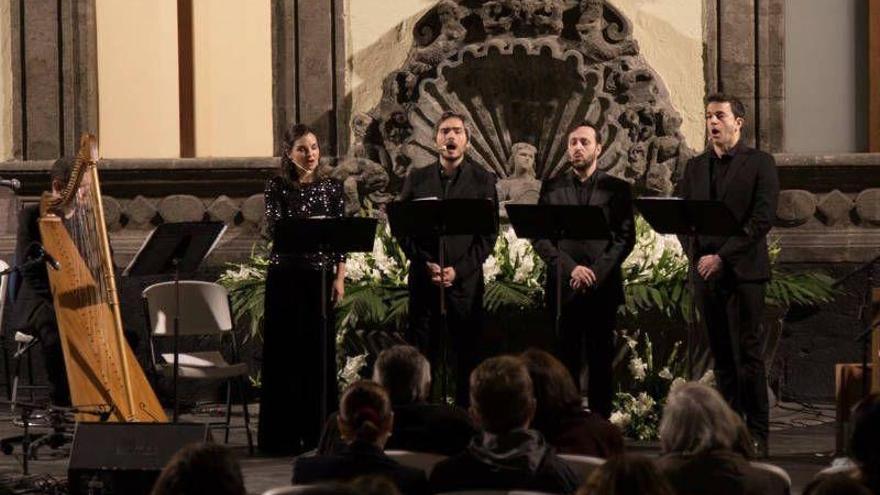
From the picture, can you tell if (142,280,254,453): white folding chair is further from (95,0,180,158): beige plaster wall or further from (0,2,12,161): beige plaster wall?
(0,2,12,161): beige plaster wall

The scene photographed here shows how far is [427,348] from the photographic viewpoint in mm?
8891

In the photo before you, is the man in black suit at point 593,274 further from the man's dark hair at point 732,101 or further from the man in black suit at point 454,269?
the man's dark hair at point 732,101

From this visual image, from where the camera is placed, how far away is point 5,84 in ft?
38.6

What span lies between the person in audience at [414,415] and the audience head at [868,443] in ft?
5.55

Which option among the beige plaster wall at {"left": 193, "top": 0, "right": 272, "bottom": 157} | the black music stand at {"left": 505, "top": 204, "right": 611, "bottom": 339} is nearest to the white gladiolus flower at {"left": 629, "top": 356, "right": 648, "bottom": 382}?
the black music stand at {"left": 505, "top": 204, "right": 611, "bottom": 339}

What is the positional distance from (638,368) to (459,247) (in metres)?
1.40

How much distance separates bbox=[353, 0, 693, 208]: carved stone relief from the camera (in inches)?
434

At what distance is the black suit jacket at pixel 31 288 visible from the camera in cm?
867

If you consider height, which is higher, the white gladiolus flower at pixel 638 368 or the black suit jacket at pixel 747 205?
the black suit jacket at pixel 747 205

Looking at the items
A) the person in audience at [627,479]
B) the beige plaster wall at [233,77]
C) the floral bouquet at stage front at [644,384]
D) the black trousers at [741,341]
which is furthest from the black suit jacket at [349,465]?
the beige plaster wall at [233,77]

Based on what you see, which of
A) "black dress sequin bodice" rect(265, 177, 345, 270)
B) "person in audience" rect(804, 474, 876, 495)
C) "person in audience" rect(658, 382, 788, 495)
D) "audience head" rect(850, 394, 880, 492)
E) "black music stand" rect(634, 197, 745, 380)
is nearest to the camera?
"person in audience" rect(804, 474, 876, 495)

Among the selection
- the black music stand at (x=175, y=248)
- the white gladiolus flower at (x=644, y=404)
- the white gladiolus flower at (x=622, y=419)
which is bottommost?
the white gladiolus flower at (x=622, y=419)

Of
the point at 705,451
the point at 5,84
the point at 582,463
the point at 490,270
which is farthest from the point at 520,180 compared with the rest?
the point at 705,451

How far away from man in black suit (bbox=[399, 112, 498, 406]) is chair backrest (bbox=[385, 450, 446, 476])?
140 inches
